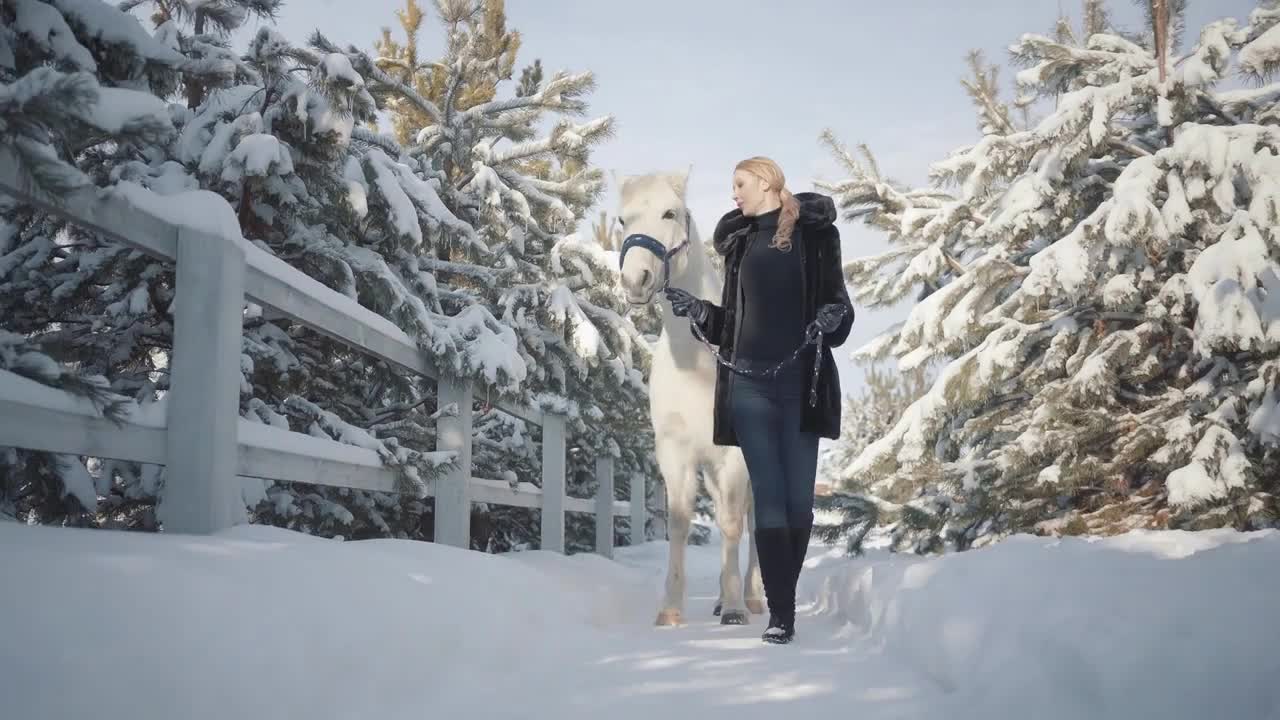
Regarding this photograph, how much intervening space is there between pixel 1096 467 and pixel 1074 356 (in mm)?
706

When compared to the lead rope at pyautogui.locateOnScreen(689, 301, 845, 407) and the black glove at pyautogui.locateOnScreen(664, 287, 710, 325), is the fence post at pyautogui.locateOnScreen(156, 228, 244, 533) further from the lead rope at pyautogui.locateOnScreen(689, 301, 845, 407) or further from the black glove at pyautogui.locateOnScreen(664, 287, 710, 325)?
the lead rope at pyautogui.locateOnScreen(689, 301, 845, 407)

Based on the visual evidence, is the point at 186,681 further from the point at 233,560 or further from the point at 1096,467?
the point at 1096,467

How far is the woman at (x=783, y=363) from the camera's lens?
350cm

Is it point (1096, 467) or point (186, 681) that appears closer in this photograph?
point (186, 681)

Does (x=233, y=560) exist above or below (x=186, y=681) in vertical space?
above

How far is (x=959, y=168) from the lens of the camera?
6457 millimetres

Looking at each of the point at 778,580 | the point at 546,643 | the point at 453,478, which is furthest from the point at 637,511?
the point at 546,643

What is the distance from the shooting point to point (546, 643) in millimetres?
3006

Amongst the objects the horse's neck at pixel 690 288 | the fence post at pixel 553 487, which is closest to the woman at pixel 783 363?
the horse's neck at pixel 690 288

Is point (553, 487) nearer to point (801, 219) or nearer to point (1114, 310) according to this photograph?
point (1114, 310)

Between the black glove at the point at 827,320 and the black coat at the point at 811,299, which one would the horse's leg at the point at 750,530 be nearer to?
the black coat at the point at 811,299

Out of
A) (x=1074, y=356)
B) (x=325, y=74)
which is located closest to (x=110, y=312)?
(x=325, y=74)

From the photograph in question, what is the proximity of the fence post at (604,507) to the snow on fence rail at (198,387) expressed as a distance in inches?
264

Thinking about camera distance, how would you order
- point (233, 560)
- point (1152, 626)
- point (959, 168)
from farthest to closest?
point (959, 168), point (233, 560), point (1152, 626)
